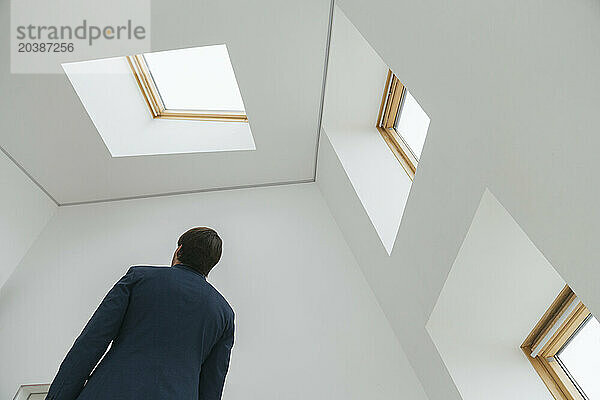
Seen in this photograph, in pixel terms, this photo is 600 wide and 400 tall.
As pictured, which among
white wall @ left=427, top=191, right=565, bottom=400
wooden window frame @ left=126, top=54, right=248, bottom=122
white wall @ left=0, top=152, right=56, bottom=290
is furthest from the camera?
wooden window frame @ left=126, top=54, right=248, bottom=122

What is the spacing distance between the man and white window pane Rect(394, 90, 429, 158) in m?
1.29

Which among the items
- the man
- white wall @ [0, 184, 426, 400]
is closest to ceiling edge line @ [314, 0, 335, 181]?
white wall @ [0, 184, 426, 400]

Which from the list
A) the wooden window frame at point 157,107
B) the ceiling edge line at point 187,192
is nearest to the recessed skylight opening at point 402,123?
the ceiling edge line at point 187,192

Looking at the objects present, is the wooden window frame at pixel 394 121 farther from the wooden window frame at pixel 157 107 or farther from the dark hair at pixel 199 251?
the dark hair at pixel 199 251

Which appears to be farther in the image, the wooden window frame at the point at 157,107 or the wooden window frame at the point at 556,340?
the wooden window frame at the point at 157,107

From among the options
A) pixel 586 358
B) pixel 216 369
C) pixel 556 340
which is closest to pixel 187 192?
pixel 216 369

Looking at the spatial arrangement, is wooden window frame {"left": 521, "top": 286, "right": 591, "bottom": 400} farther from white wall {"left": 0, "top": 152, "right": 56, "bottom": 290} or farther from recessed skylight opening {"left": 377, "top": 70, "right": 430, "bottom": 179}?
white wall {"left": 0, "top": 152, "right": 56, "bottom": 290}

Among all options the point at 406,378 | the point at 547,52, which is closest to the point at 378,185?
the point at 406,378

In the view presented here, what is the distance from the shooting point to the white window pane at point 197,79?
3568 millimetres

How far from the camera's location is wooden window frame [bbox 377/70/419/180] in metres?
2.86

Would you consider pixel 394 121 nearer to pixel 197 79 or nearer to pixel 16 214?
pixel 197 79

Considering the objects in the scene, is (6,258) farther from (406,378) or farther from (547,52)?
(547,52)

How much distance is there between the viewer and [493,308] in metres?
2.09

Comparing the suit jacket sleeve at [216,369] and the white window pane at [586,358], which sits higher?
the suit jacket sleeve at [216,369]
